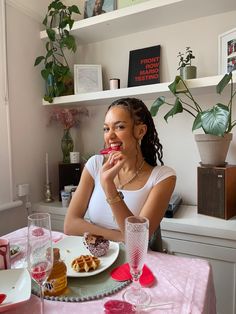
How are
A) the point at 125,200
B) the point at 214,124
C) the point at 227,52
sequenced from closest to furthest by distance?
1. the point at 125,200
2. the point at 214,124
3. the point at 227,52

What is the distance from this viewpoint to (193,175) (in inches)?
74.7

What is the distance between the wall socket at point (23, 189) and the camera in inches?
74.7

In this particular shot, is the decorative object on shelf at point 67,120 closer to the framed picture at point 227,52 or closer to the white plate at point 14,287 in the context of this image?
the framed picture at point 227,52

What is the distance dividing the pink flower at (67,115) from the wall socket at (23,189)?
59cm

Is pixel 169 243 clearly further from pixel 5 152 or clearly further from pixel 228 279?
pixel 5 152

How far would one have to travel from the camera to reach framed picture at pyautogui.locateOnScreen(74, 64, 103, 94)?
6.63 ft

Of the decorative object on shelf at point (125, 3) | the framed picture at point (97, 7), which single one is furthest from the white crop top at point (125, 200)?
the framed picture at point (97, 7)

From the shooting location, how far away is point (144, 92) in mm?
1728

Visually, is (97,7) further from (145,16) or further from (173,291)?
(173,291)

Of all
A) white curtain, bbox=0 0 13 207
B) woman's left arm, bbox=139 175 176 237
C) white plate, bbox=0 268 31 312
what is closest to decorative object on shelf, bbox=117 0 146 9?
white curtain, bbox=0 0 13 207

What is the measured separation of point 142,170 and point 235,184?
67 centimetres

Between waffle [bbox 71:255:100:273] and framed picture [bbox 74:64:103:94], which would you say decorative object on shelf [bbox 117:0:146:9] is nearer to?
framed picture [bbox 74:64:103:94]

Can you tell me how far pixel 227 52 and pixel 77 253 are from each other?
1434 mm

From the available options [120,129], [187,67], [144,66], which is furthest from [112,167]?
[144,66]
